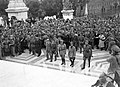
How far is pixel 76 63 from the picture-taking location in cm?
1109

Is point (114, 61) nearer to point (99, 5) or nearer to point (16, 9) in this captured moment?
point (16, 9)

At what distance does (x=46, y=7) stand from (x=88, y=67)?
22403 mm

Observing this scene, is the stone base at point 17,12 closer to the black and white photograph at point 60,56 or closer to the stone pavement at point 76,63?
the black and white photograph at point 60,56

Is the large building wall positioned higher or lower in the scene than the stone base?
higher

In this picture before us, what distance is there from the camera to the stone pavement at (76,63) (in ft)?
32.8

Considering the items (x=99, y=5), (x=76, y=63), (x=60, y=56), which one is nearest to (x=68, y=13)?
(x=60, y=56)

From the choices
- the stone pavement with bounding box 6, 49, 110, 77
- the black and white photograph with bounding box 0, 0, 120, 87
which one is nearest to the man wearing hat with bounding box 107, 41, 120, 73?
the black and white photograph with bounding box 0, 0, 120, 87

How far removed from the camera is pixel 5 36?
1296 centimetres

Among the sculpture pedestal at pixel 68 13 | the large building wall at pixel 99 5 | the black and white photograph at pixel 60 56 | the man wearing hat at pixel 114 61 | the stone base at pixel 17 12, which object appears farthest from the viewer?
the large building wall at pixel 99 5

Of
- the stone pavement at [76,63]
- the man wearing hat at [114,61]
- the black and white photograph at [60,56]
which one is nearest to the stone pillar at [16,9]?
the black and white photograph at [60,56]

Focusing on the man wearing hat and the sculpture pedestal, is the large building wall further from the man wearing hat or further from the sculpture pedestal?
the man wearing hat

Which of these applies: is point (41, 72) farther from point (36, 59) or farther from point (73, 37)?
point (73, 37)

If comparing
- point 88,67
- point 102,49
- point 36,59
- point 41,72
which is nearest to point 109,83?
point 41,72

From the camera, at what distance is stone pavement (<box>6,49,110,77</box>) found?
32.8 feet
